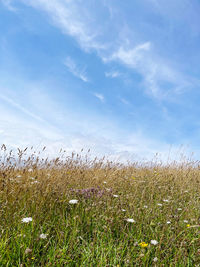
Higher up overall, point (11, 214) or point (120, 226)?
point (120, 226)

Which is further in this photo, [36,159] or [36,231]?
[36,159]

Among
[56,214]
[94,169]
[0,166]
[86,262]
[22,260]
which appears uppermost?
[94,169]

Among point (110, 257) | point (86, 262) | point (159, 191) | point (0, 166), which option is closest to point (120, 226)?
point (110, 257)

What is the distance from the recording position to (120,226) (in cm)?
259

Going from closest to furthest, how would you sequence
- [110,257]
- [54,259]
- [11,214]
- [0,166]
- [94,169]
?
[54,259]
[110,257]
[11,214]
[0,166]
[94,169]

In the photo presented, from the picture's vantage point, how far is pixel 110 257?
80.2 inches

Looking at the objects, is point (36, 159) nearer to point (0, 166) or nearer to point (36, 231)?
point (0, 166)

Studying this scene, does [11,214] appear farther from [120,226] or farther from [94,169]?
[94,169]

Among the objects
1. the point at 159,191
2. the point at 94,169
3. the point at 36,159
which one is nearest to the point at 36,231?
the point at 36,159

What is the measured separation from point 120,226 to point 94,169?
3.51m

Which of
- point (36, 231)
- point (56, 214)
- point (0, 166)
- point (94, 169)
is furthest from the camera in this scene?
point (94, 169)

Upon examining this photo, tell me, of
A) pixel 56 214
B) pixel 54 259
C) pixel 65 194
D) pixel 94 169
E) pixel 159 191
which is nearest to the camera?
pixel 54 259

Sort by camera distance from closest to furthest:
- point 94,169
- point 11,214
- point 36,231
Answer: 1. point 36,231
2. point 11,214
3. point 94,169

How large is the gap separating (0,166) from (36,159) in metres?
0.62
